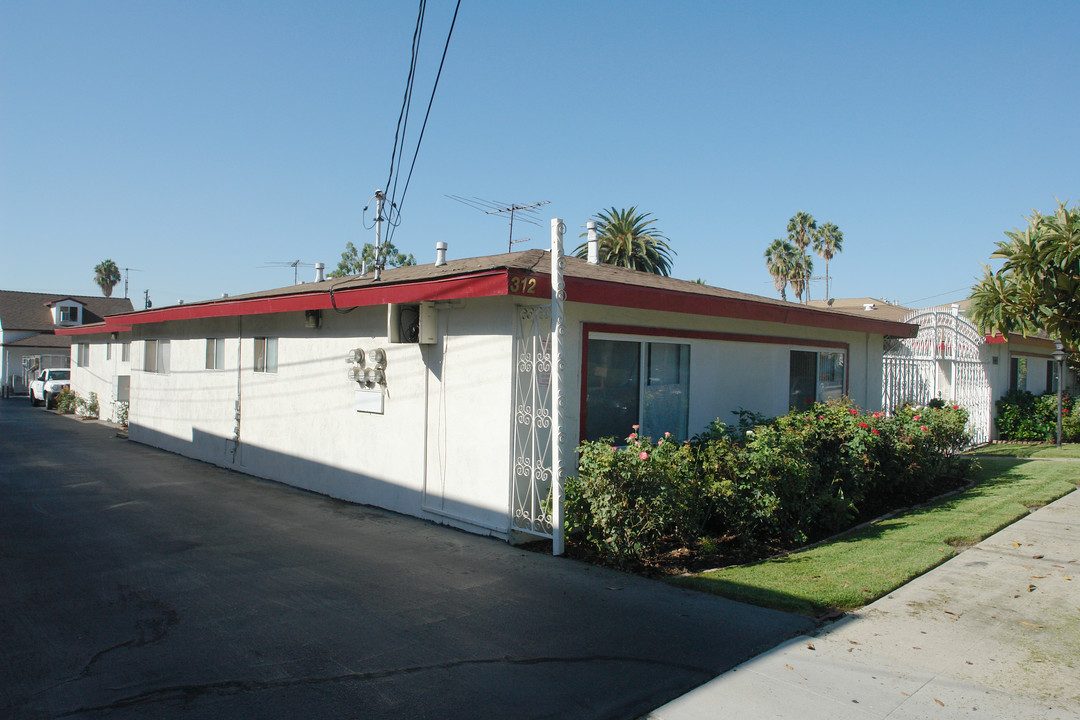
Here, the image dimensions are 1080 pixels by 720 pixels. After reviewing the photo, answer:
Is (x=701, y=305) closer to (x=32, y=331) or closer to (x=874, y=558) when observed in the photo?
(x=874, y=558)

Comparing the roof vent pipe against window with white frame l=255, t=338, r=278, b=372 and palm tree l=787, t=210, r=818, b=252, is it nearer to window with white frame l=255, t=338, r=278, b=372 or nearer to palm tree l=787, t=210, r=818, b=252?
window with white frame l=255, t=338, r=278, b=372

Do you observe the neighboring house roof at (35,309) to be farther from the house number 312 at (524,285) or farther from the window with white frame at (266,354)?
the house number 312 at (524,285)

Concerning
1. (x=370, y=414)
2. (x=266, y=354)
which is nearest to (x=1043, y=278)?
(x=370, y=414)

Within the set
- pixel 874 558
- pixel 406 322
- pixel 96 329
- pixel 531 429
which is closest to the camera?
pixel 874 558

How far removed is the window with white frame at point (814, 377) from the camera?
11430 millimetres

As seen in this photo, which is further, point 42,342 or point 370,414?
point 42,342

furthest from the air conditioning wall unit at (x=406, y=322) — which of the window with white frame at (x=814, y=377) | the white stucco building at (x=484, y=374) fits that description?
the window with white frame at (x=814, y=377)

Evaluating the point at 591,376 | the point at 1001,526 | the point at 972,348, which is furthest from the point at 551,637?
the point at 972,348

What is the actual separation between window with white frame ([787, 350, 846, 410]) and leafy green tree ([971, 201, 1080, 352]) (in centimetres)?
266

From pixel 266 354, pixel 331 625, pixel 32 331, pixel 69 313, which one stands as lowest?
pixel 331 625

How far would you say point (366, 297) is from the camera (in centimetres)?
860

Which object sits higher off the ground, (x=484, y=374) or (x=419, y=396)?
(x=484, y=374)

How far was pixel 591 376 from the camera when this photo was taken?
786 cm

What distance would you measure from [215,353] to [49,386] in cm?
2345
